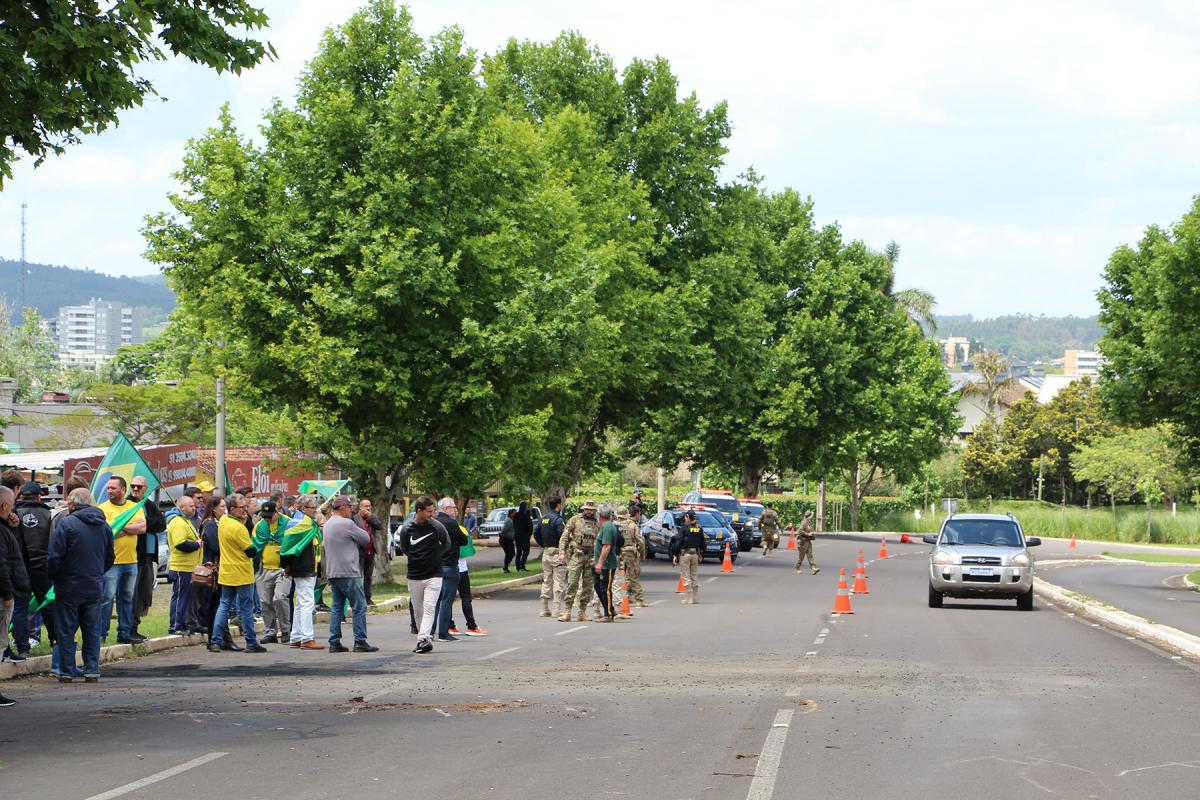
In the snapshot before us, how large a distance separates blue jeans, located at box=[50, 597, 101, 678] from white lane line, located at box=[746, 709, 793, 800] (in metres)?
6.86

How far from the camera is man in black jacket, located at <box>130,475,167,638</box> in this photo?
1764 cm

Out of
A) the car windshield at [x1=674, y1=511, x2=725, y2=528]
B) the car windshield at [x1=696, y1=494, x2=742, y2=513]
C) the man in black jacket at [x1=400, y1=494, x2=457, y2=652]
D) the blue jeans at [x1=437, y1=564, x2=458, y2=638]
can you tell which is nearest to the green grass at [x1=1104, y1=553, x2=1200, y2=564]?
the car windshield at [x1=696, y1=494, x2=742, y2=513]

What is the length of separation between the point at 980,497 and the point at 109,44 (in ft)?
323

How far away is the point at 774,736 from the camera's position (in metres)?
10.9

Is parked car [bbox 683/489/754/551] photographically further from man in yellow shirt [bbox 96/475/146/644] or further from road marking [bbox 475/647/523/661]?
man in yellow shirt [bbox 96/475/146/644]

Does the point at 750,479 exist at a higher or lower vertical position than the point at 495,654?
higher

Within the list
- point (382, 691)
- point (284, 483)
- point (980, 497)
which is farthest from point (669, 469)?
point (382, 691)

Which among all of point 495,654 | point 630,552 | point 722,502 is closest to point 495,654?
point 495,654

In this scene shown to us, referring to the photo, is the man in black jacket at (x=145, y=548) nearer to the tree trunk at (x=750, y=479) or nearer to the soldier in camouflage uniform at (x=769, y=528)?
the soldier in camouflage uniform at (x=769, y=528)

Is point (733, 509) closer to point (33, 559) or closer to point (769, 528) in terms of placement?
point (769, 528)

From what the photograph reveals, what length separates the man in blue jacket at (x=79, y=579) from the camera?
47.6 ft

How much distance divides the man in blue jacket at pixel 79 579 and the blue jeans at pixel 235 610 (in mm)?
2933

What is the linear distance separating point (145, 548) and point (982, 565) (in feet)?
49.4

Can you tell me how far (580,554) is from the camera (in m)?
24.0
